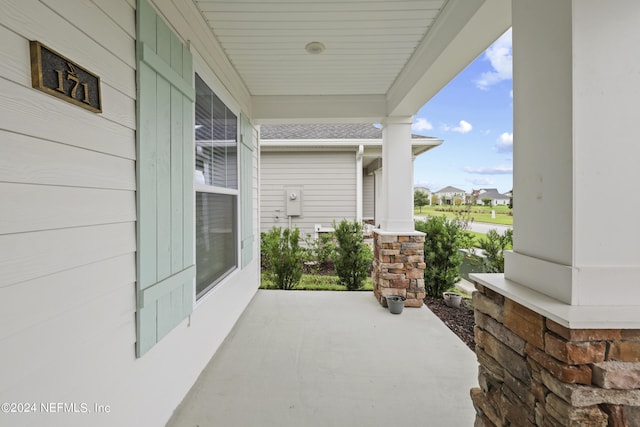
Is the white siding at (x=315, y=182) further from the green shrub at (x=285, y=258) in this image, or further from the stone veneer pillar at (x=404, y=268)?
the stone veneer pillar at (x=404, y=268)

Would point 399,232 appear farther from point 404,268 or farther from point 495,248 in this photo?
point 495,248

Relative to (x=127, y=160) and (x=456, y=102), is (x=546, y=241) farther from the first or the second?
(x=456, y=102)

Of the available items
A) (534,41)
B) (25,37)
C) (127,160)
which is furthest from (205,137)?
(534,41)

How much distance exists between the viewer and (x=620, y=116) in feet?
3.26

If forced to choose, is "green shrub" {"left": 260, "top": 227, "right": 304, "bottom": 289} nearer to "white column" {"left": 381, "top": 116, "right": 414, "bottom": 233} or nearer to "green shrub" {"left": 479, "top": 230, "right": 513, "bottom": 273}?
"white column" {"left": 381, "top": 116, "right": 414, "bottom": 233}

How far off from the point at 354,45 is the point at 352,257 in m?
Answer: 2.96

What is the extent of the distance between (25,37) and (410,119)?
3661 mm

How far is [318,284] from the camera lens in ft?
15.5

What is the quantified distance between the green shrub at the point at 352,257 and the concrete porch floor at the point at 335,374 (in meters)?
1.09

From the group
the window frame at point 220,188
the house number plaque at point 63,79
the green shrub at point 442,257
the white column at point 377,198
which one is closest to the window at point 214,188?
the window frame at point 220,188

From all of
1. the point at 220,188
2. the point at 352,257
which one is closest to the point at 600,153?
the point at 220,188

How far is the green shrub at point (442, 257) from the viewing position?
4.08 meters

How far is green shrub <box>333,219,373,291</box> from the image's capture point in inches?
177

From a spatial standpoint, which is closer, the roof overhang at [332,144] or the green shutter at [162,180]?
the green shutter at [162,180]
